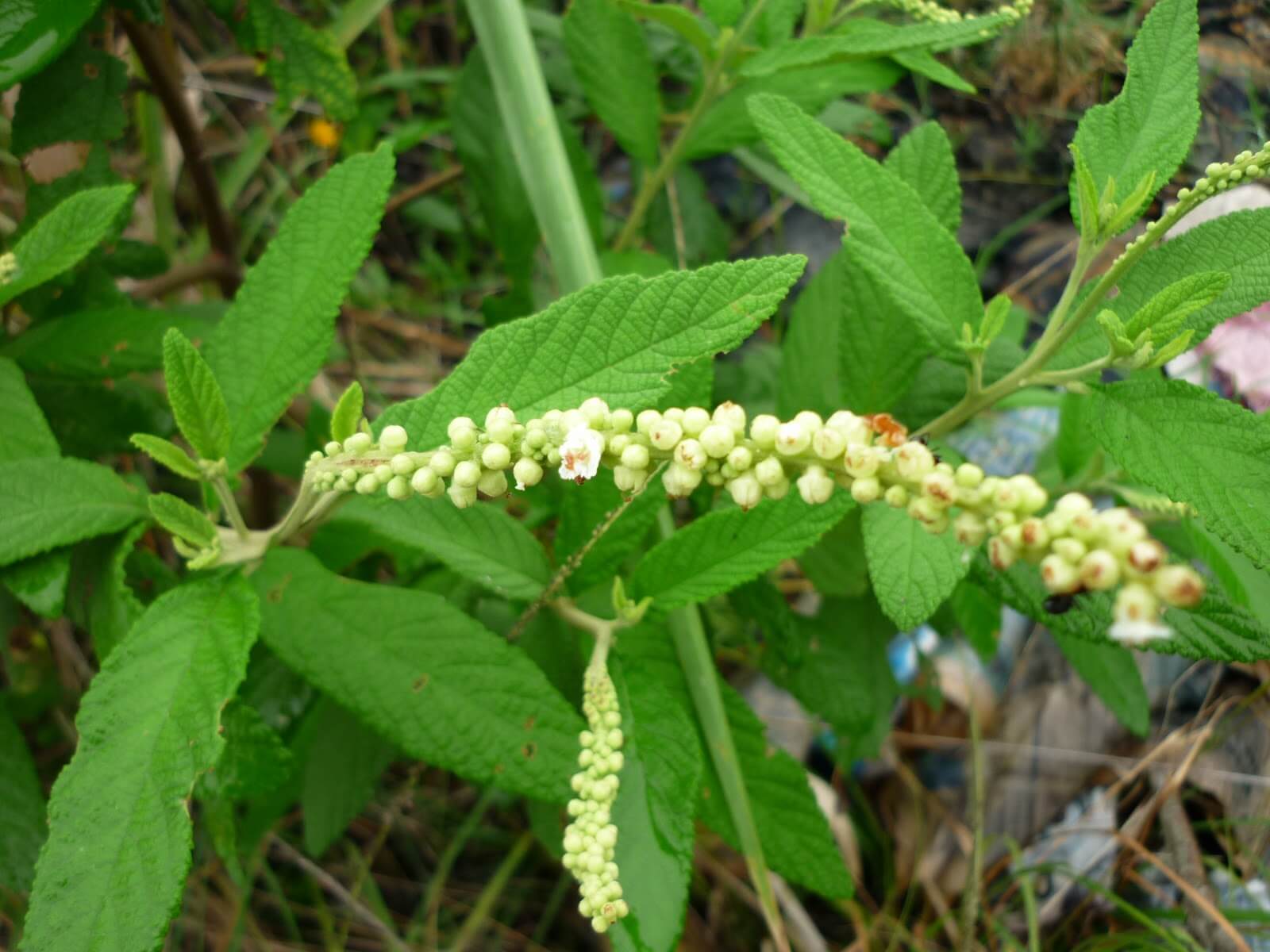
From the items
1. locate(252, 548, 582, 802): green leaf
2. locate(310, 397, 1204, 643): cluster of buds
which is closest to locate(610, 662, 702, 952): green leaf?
locate(252, 548, 582, 802): green leaf

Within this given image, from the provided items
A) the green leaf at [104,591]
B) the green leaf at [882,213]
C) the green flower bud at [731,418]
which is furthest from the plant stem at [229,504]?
the green leaf at [882,213]

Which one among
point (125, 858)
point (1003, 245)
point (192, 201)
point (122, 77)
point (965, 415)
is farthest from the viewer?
point (192, 201)

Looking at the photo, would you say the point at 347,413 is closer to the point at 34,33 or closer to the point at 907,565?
the point at 907,565

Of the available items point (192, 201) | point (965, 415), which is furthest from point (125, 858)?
point (192, 201)

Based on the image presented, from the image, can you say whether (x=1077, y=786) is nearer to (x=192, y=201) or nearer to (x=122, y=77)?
(x=122, y=77)

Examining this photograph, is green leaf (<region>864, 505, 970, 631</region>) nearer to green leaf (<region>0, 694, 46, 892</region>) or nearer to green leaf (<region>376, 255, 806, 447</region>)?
green leaf (<region>376, 255, 806, 447</region>)

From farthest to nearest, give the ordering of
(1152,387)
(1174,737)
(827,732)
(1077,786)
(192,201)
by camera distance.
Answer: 1. (192,201)
2. (827,732)
3. (1077,786)
4. (1174,737)
5. (1152,387)
